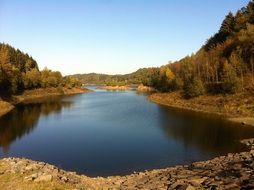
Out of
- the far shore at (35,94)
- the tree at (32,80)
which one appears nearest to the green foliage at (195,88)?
the far shore at (35,94)

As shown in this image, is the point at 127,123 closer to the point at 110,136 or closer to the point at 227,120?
the point at 110,136

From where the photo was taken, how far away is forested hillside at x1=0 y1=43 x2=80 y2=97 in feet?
382

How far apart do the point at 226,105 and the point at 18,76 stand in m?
93.2

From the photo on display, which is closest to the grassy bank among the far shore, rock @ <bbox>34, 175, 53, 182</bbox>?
rock @ <bbox>34, 175, 53, 182</bbox>

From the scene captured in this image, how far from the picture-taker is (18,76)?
466 ft

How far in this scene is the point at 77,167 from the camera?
38.1 m

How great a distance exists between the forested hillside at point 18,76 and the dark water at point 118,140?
3948cm

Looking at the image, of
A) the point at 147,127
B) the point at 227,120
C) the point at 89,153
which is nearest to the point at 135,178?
the point at 89,153

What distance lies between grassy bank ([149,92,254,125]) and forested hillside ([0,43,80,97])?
194 feet

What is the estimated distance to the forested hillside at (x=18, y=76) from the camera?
11644cm

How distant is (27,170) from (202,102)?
75.5 m

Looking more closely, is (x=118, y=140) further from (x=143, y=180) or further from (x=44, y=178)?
(x=44, y=178)

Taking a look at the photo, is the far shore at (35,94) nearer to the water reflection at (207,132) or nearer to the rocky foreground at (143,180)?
Answer: the water reflection at (207,132)

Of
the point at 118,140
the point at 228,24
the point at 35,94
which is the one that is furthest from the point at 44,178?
the point at 228,24
